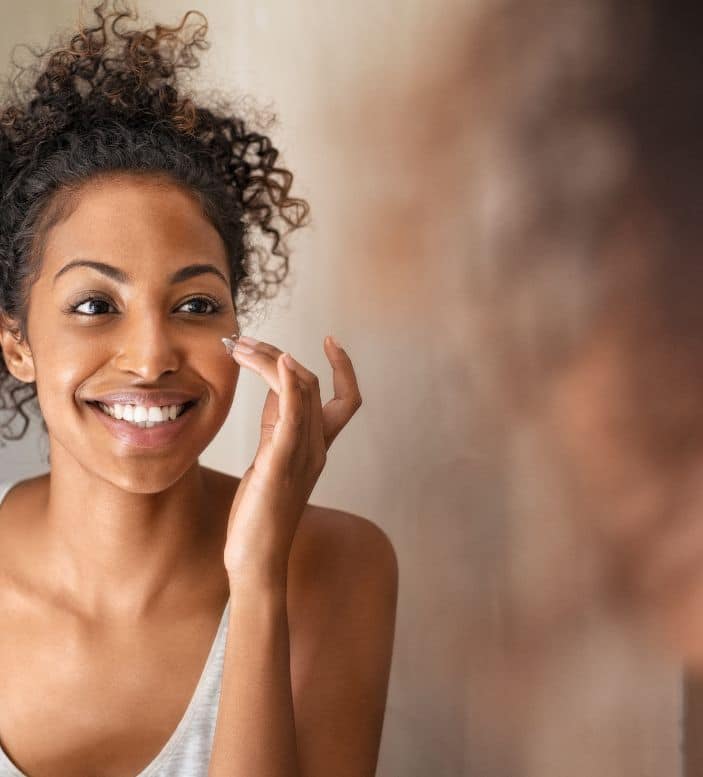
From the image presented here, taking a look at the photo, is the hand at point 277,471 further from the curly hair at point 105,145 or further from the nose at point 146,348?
the curly hair at point 105,145

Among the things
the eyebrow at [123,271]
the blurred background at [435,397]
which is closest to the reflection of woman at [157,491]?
the eyebrow at [123,271]

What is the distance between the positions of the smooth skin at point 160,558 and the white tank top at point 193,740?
0.08 feet

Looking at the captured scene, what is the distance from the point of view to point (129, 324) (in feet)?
3.35

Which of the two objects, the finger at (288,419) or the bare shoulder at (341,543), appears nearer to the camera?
the finger at (288,419)

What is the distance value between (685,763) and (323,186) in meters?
0.89

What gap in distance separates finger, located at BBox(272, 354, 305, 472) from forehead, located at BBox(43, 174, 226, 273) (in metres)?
0.17

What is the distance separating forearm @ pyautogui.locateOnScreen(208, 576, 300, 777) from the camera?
3.25ft

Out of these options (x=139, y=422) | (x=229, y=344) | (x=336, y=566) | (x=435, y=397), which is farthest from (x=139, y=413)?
(x=435, y=397)

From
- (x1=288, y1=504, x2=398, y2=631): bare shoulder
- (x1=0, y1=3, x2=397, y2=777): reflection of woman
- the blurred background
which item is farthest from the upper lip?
the blurred background

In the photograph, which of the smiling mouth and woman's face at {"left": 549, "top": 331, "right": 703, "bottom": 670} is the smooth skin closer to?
the smiling mouth

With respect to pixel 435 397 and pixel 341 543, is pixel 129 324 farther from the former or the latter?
pixel 435 397

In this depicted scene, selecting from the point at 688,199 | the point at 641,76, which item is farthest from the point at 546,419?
the point at 641,76

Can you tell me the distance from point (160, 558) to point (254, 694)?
0.25 metres

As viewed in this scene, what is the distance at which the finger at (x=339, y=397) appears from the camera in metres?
1.07
